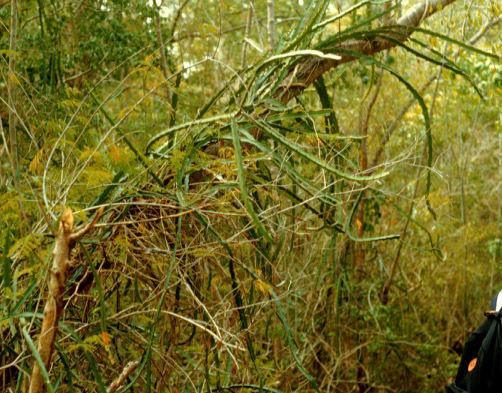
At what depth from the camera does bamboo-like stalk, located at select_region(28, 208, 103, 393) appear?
1.77m

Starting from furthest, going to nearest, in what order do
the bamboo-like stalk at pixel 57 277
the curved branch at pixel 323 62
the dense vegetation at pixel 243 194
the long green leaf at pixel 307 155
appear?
the curved branch at pixel 323 62 → the dense vegetation at pixel 243 194 → the long green leaf at pixel 307 155 → the bamboo-like stalk at pixel 57 277

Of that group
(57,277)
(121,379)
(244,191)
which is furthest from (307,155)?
(121,379)

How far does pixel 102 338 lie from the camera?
2.02 meters

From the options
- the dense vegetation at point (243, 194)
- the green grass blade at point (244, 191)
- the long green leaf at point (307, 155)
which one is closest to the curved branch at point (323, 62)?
the dense vegetation at point (243, 194)

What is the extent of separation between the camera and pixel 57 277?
70.2 inches

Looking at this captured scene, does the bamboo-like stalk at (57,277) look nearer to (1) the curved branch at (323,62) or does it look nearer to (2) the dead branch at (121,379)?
(2) the dead branch at (121,379)

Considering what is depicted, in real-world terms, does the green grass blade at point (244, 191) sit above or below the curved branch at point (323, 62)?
below

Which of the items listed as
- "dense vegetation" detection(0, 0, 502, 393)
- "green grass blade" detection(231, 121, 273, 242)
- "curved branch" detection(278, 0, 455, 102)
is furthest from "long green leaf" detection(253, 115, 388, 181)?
"curved branch" detection(278, 0, 455, 102)

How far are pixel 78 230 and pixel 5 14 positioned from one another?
282 cm

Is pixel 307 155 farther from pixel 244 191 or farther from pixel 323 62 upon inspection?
pixel 323 62

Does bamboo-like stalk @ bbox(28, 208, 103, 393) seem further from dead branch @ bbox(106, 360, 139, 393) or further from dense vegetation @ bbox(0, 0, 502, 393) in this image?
dead branch @ bbox(106, 360, 139, 393)

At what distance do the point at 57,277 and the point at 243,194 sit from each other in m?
0.44

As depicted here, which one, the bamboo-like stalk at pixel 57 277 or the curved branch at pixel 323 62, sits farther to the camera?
the curved branch at pixel 323 62

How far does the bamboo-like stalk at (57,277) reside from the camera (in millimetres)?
1772
